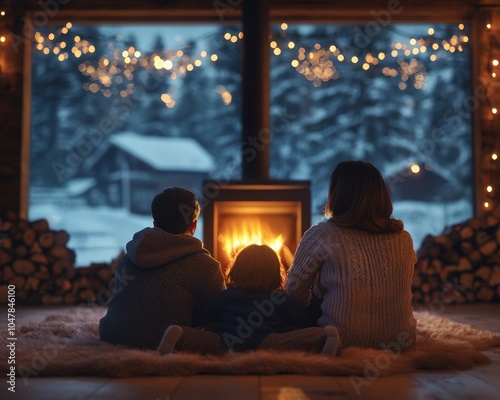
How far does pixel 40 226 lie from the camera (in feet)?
14.6

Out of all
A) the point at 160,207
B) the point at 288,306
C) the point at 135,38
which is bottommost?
the point at 288,306

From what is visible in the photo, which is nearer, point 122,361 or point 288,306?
point 122,361

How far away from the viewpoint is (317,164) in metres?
5.18

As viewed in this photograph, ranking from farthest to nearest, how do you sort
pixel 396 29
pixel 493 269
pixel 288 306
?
pixel 396 29 < pixel 493 269 < pixel 288 306

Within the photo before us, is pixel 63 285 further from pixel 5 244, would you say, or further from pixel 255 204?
pixel 255 204

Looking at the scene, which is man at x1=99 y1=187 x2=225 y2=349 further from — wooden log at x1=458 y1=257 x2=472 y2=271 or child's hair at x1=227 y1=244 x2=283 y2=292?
wooden log at x1=458 y1=257 x2=472 y2=271

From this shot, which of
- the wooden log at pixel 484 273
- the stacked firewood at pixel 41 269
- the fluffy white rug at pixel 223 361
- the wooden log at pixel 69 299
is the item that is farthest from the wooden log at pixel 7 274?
the wooden log at pixel 484 273

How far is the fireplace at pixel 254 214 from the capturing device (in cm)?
387

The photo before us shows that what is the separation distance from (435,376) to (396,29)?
3370 mm

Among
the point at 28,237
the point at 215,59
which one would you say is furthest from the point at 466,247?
the point at 28,237

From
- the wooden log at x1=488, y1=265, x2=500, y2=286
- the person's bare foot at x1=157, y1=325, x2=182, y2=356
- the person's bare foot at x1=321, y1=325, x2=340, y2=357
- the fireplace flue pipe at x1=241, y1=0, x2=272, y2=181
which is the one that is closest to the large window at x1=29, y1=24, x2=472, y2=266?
the wooden log at x1=488, y1=265, x2=500, y2=286

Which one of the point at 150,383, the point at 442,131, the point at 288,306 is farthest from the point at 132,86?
the point at 150,383

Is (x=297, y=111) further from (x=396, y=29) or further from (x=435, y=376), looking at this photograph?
(x=435, y=376)

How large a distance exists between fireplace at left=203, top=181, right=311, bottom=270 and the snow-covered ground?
1056 mm
